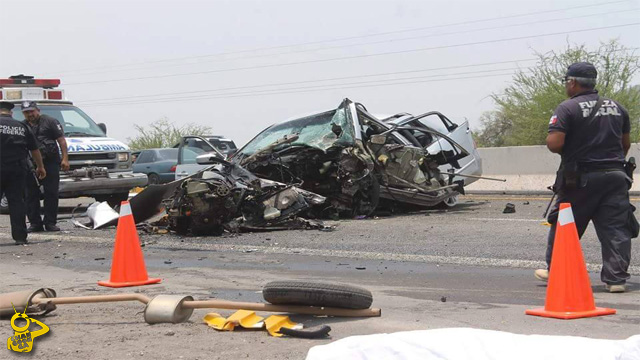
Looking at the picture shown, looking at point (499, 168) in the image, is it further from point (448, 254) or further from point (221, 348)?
point (221, 348)

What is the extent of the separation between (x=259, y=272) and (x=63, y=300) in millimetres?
2309

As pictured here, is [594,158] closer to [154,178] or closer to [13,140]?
[13,140]

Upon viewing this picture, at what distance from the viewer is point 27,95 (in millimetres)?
15133

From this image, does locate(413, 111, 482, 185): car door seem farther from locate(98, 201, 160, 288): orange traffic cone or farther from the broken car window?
locate(98, 201, 160, 288): orange traffic cone

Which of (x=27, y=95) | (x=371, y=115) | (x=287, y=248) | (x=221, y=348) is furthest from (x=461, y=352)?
(x=27, y=95)

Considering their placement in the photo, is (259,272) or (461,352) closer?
(461,352)

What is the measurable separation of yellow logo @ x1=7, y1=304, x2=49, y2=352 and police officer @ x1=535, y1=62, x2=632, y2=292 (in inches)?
137

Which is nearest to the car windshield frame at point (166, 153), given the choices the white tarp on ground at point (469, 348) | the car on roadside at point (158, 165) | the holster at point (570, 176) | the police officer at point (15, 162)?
the car on roadside at point (158, 165)

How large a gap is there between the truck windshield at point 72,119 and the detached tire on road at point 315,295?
1091 centimetres

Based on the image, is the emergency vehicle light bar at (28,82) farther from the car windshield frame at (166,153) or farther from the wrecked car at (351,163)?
the car windshield frame at (166,153)

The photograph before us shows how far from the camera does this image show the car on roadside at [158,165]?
2820cm

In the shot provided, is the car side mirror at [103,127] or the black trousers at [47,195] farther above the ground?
the car side mirror at [103,127]

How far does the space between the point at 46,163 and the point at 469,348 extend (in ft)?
30.0

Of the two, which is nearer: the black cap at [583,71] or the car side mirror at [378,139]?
the black cap at [583,71]
